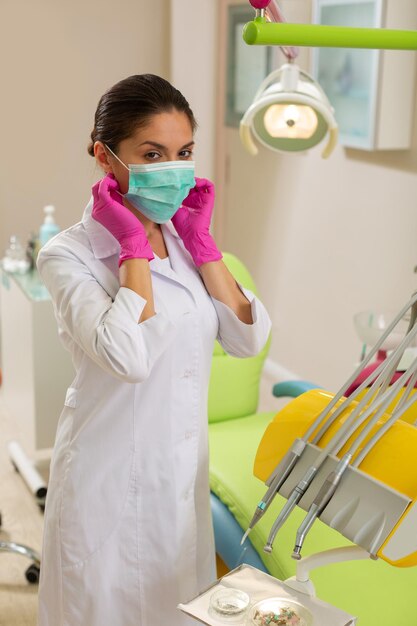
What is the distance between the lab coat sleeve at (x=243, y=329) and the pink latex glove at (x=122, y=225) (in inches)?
8.3

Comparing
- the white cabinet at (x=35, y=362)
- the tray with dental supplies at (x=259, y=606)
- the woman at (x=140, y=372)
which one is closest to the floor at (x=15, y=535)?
the white cabinet at (x=35, y=362)

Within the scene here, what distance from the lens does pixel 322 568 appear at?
189 centimetres

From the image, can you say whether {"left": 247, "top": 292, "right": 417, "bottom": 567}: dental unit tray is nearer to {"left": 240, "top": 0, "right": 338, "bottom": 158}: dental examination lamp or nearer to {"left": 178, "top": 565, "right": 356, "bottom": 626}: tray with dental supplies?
{"left": 178, "top": 565, "right": 356, "bottom": 626}: tray with dental supplies

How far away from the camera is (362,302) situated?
3586 mm

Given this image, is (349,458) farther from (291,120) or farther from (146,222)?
(291,120)

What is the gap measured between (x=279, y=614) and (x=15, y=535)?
80.2 inches

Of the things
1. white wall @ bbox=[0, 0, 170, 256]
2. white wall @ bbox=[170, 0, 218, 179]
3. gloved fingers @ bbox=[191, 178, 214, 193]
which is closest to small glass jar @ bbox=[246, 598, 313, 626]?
gloved fingers @ bbox=[191, 178, 214, 193]

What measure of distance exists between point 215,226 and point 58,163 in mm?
987

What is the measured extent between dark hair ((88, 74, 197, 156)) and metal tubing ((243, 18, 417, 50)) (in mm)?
539

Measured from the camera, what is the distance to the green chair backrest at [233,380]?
8.85 feet

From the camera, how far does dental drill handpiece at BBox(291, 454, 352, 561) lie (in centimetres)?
101

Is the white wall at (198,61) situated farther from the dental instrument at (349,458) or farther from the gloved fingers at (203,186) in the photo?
the dental instrument at (349,458)

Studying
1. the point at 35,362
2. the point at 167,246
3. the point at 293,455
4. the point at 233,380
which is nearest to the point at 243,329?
the point at 167,246

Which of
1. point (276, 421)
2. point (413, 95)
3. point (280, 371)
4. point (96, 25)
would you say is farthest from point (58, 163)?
point (276, 421)
